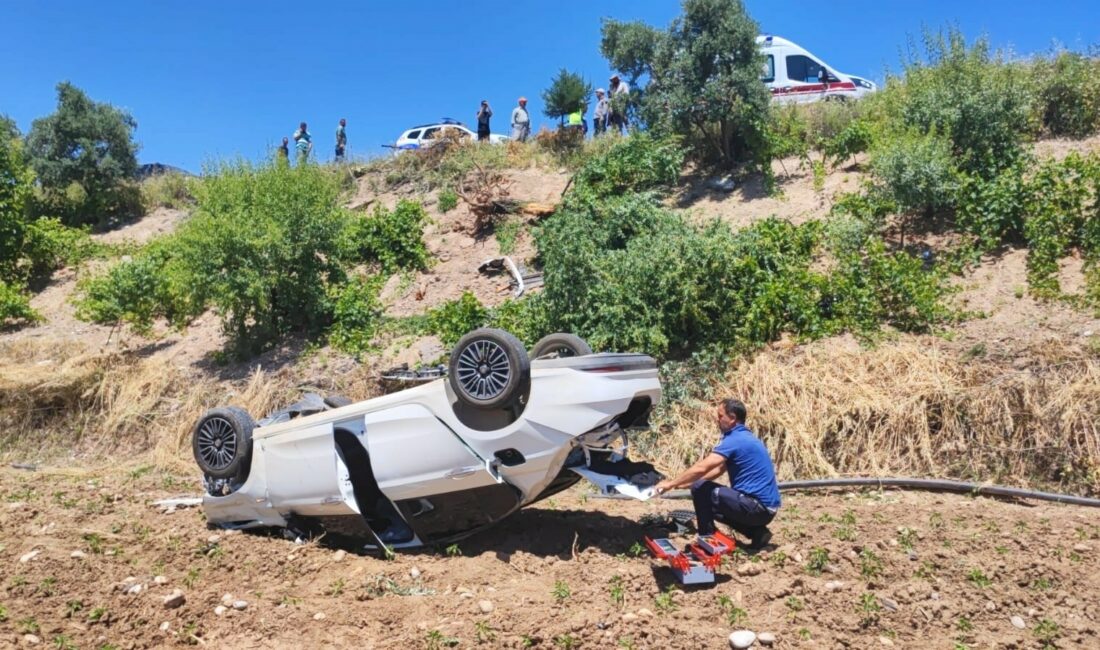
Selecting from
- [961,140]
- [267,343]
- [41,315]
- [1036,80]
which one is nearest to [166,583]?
[267,343]

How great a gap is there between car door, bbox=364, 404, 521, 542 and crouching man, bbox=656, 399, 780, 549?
1.39m

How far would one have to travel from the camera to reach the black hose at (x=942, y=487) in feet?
24.6

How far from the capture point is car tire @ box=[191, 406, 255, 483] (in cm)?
717

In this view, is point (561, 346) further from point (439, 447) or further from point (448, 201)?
point (448, 201)

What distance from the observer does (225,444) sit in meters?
7.27

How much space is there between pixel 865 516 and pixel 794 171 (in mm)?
9981

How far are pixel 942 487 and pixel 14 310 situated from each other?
18205mm

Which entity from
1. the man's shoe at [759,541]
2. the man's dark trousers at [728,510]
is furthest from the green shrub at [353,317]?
the man's shoe at [759,541]

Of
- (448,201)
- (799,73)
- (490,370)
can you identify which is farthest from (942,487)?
(799,73)

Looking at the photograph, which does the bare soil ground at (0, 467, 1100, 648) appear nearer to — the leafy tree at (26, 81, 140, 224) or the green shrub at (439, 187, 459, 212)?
the green shrub at (439, 187, 459, 212)

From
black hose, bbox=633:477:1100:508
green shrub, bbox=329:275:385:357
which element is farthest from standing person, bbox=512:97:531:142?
black hose, bbox=633:477:1100:508

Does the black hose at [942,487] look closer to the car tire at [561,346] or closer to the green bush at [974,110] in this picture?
the car tire at [561,346]

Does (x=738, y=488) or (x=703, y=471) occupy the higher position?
(x=703, y=471)

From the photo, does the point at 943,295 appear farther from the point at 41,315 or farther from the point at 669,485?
the point at 41,315
